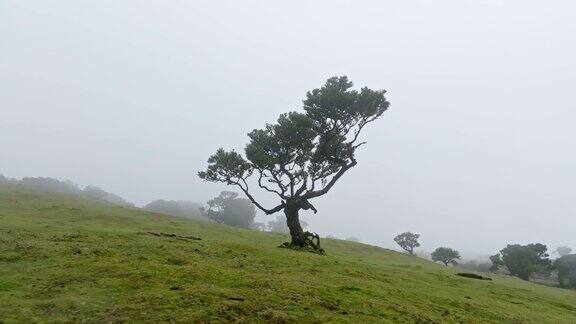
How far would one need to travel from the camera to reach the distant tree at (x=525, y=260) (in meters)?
81.6

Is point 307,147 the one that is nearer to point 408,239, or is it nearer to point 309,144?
point 309,144

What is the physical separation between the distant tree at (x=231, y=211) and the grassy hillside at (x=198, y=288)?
9577 cm

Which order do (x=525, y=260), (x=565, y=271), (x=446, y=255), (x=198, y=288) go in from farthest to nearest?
(x=446, y=255) < (x=565, y=271) < (x=525, y=260) < (x=198, y=288)

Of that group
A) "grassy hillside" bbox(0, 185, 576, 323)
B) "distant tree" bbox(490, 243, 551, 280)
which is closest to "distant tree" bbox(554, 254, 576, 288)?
"distant tree" bbox(490, 243, 551, 280)

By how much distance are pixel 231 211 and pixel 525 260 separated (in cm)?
7673

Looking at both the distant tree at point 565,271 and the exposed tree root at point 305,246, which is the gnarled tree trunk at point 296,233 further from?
the distant tree at point 565,271

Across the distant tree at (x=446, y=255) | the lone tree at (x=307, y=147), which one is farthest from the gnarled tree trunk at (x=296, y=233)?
the distant tree at (x=446, y=255)

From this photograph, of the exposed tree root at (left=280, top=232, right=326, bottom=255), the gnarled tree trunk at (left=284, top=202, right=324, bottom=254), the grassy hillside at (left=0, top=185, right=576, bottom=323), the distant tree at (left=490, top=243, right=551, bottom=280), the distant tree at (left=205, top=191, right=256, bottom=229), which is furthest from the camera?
the distant tree at (left=205, top=191, right=256, bottom=229)

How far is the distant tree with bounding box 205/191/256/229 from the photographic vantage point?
4872 inches

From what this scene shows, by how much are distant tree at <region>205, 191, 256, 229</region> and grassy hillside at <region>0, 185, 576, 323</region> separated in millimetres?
95767

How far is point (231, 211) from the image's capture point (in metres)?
126

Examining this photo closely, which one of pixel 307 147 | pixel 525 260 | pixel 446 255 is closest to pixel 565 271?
pixel 525 260

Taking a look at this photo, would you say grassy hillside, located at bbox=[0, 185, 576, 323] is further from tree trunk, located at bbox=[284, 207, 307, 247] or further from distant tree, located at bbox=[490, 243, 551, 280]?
distant tree, located at bbox=[490, 243, 551, 280]

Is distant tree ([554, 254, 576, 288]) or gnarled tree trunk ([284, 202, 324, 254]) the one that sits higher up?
distant tree ([554, 254, 576, 288])
